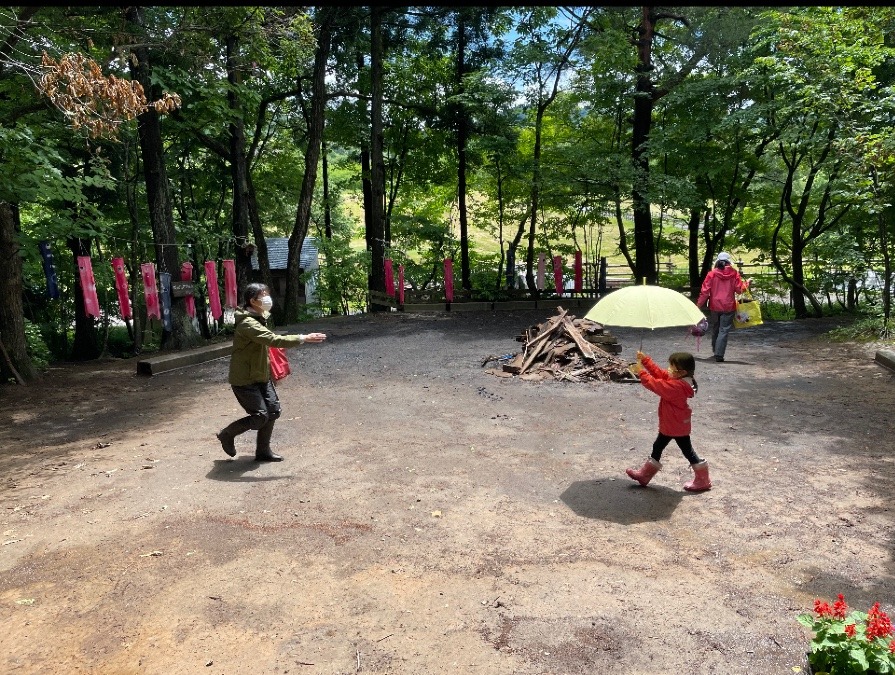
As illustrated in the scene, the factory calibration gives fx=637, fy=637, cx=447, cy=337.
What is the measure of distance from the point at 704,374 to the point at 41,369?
1217 centimetres

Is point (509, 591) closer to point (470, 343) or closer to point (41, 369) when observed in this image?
point (470, 343)

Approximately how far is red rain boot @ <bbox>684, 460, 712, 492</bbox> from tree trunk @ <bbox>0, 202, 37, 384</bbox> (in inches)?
417

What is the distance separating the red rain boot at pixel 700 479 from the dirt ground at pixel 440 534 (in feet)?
0.27

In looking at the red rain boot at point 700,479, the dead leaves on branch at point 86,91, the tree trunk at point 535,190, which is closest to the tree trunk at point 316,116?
the tree trunk at point 535,190

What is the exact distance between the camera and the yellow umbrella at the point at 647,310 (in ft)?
18.7

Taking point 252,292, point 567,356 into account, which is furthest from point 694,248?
point 252,292

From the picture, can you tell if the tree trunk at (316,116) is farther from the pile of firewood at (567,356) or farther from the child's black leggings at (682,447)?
the child's black leggings at (682,447)

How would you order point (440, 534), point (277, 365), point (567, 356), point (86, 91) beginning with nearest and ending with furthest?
point (440, 534) → point (86, 91) → point (277, 365) → point (567, 356)

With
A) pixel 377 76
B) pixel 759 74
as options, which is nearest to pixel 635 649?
pixel 759 74

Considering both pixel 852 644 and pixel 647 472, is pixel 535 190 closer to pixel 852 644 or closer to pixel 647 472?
pixel 647 472

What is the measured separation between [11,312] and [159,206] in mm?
3477

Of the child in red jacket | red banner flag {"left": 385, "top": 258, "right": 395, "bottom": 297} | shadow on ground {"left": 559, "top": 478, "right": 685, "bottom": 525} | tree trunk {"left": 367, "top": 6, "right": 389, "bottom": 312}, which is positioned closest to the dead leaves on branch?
the child in red jacket

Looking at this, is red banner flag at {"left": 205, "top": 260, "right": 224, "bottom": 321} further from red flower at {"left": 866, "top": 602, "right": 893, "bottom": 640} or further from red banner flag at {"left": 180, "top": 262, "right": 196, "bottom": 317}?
red flower at {"left": 866, "top": 602, "right": 893, "bottom": 640}

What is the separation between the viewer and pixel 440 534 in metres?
5.02
